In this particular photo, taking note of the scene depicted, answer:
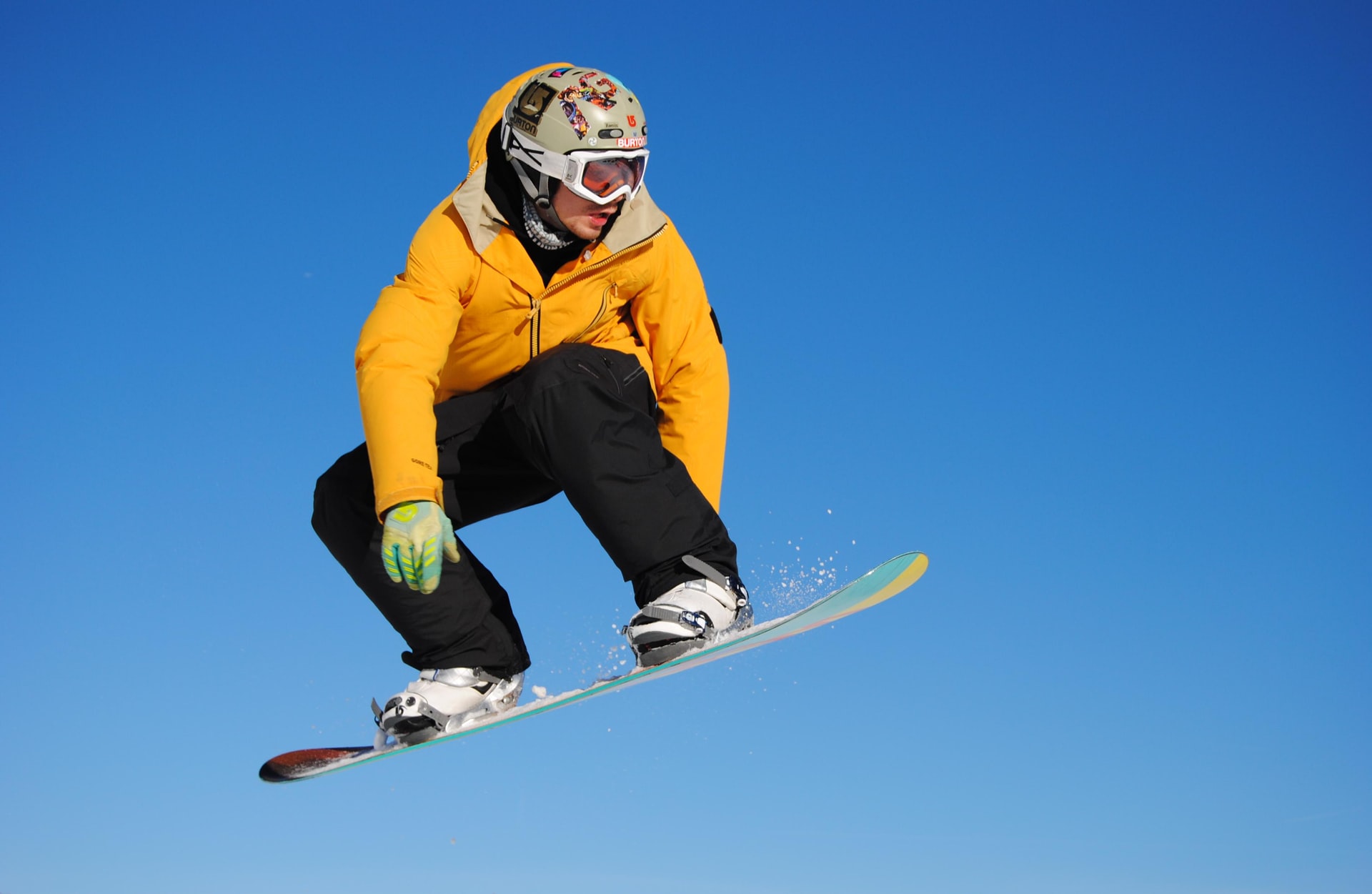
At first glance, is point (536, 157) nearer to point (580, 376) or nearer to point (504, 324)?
point (504, 324)

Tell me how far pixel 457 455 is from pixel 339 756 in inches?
71.2

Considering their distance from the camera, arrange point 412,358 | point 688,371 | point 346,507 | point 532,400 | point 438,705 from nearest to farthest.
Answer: point 412,358, point 532,400, point 438,705, point 346,507, point 688,371

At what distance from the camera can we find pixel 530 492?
22.9ft

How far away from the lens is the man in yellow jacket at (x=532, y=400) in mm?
5965

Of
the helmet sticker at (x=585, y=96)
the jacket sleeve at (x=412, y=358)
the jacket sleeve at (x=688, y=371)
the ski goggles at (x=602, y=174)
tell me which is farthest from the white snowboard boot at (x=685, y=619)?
the helmet sticker at (x=585, y=96)

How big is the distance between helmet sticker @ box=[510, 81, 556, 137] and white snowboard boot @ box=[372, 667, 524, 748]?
261 centimetres

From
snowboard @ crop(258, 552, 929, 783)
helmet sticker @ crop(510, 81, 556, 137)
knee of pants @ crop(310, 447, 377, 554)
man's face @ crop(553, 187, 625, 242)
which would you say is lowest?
snowboard @ crop(258, 552, 929, 783)

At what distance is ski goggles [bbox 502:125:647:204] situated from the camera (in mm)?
6016

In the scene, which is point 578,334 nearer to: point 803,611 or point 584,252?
point 584,252

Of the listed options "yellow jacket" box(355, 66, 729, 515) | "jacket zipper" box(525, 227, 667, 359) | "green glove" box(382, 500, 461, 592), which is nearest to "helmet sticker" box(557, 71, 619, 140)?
"yellow jacket" box(355, 66, 729, 515)

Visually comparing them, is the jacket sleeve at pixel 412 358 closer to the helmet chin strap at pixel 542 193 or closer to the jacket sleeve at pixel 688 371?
the helmet chin strap at pixel 542 193

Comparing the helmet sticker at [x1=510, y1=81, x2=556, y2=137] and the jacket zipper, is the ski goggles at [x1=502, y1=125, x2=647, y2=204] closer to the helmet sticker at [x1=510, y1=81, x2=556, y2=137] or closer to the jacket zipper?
the helmet sticker at [x1=510, y1=81, x2=556, y2=137]

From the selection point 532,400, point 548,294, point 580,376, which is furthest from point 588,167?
point 532,400

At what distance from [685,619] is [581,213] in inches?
74.7
